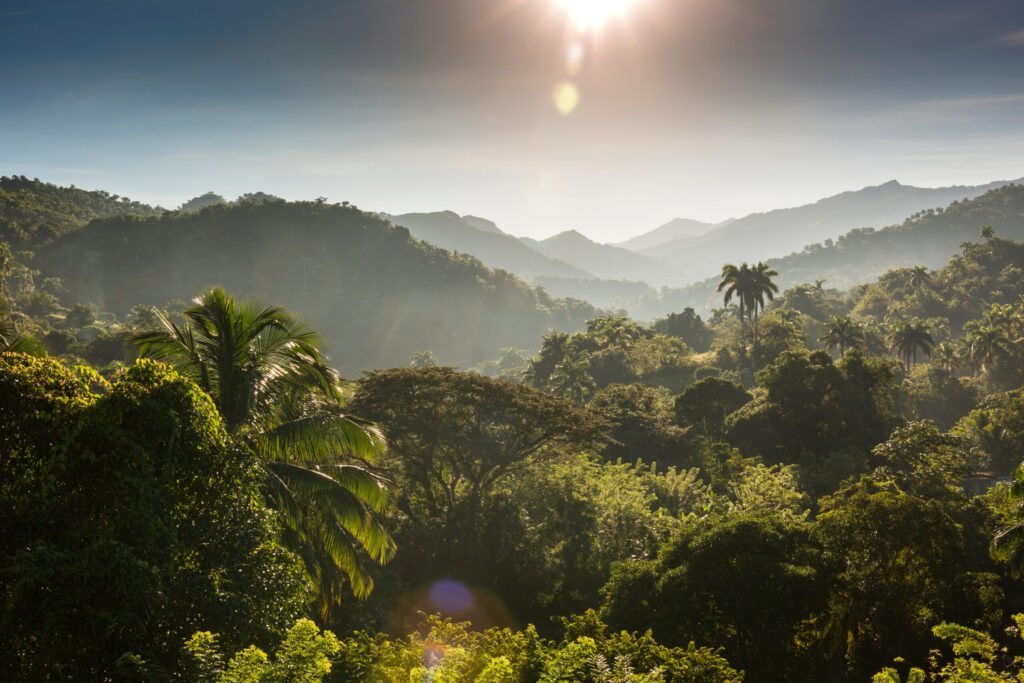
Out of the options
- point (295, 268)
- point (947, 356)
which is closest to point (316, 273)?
point (295, 268)

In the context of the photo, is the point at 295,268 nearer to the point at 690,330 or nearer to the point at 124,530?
the point at 690,330

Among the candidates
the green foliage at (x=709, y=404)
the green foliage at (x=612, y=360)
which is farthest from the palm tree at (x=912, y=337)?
the green foliage at (x=709, y=404)

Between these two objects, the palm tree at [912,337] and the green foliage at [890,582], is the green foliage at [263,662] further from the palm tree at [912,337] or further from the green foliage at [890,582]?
the palm tree at [912,337]

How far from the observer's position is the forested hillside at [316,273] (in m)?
142

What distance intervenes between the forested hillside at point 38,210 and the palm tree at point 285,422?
155m

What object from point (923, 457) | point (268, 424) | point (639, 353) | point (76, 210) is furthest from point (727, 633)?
point (76, 210)

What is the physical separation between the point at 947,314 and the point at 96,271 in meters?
179

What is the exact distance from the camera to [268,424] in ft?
33.6

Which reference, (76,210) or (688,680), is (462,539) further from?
(76,210)

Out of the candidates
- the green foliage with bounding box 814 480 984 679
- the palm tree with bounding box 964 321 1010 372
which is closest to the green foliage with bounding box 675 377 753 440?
the green foliage with bounding box 814 480 984 679

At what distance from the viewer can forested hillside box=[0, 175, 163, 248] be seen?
5128 inches

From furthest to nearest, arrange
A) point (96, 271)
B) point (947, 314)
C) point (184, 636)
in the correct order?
point (96, 271) → point (947, 314) → point (184, 636)

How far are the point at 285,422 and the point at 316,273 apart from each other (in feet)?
525

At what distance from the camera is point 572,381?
55062 millimetres
